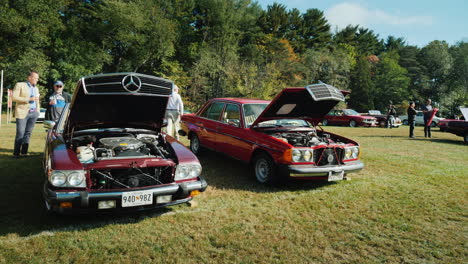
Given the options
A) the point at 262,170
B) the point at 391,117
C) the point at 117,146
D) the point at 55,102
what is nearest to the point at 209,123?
the point at 262,170

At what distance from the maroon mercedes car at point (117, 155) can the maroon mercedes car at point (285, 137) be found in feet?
5.06

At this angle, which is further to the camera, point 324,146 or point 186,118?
point 186,118

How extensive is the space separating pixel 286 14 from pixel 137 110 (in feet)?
169

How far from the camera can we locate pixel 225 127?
588cm

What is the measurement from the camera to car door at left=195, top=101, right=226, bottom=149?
6.29 meters

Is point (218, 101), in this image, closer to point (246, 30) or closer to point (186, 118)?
point (186, 118)

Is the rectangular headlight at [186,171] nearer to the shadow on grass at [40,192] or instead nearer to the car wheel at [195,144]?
the shadow on grass at [40,192]

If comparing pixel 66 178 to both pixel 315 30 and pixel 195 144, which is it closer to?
pixel 195 144

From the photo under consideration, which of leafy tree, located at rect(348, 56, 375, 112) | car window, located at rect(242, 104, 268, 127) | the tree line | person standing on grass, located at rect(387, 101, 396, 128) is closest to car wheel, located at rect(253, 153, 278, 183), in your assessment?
car window, located at rect(242, 104, 268, 127)

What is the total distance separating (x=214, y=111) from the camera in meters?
6.57

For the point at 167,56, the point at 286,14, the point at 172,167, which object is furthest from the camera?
the point at 286,14

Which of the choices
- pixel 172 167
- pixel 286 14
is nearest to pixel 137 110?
pixel 172 167

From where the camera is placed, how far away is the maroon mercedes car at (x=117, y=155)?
2.94 metres

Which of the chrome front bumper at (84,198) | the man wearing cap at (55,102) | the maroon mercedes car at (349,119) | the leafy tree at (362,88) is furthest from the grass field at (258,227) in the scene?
the leafy tree at (362,88)
